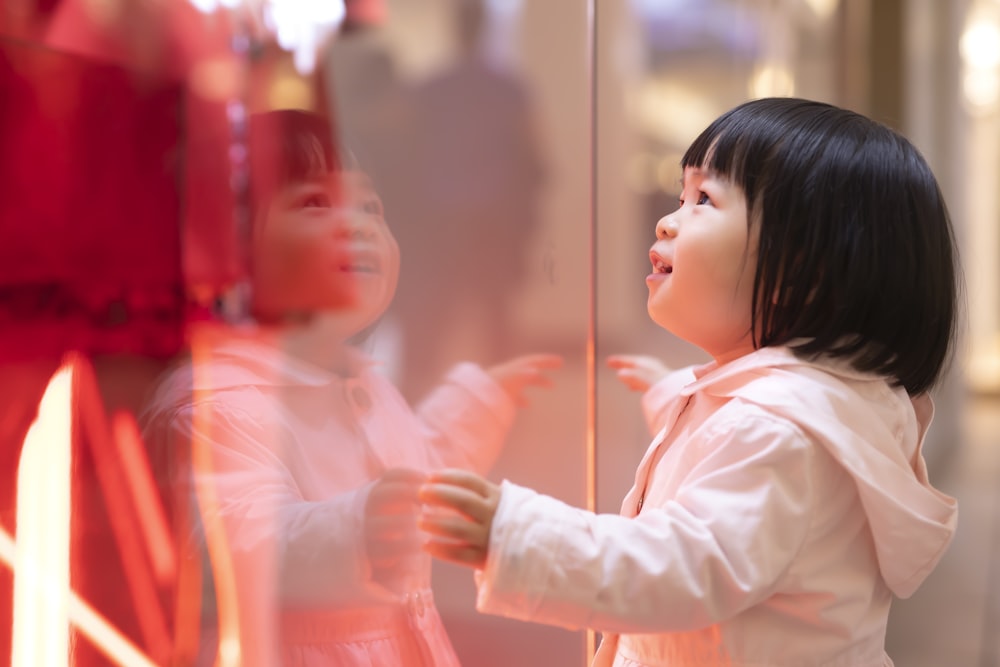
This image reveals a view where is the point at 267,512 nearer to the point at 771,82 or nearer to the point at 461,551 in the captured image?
the point at 461,551

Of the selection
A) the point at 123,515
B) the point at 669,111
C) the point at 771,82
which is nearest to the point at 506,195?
the point at 123,515

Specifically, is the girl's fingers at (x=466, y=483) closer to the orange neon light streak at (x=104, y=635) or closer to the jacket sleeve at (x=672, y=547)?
the jacket sleeve at (x=672, y=547)

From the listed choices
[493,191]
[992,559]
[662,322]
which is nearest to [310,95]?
[493,191]

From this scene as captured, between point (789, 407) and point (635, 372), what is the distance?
0.28 m

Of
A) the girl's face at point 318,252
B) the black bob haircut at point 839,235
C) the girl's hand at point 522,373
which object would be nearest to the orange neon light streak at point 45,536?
the girl's face at point 318,252

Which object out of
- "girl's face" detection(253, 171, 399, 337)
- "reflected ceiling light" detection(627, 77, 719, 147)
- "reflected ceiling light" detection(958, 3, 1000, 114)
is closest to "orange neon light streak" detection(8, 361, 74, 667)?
"girl's face" detection(253, 171, 399, 337)

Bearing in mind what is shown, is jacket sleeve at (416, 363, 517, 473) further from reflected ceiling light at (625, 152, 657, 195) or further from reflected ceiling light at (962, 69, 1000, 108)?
reflected ceiling light at (962, 69, 1000, 108)

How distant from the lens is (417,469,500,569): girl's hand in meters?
0.52

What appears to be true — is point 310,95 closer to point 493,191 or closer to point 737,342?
point 493,191

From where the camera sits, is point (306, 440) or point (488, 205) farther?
point (488, 205)

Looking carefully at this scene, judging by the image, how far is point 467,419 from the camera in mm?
675

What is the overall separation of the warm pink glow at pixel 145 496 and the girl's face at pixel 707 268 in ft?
1.06

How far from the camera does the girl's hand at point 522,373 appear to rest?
713 millimetres

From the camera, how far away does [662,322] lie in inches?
25.8
